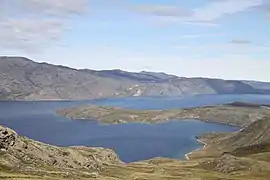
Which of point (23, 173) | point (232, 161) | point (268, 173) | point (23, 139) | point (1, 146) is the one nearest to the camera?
point (23, 173)

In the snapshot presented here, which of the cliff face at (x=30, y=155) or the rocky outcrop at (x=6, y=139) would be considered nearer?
the cliff face at (x=30, y=155)

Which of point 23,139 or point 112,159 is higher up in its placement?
point 23,139

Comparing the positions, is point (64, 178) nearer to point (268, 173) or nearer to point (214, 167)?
point (268, 173)

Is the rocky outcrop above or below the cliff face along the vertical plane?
above

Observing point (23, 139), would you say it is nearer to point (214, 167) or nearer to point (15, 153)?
point (15, 153)

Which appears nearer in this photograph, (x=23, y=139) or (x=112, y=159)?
(x=23, y=139)

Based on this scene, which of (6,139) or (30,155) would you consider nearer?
(6,139)

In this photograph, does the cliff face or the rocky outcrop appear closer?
the cliff face

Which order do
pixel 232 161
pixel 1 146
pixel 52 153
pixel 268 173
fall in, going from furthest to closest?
1. pixel 232 161
2. pixel 268 173
3. pixel 52 153
4. pixel 1 146

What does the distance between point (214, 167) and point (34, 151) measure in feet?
333

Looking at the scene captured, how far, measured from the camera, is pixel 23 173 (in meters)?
85.5

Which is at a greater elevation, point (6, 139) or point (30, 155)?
point (6, 139)

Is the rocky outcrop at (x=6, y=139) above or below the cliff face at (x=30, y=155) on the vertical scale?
above

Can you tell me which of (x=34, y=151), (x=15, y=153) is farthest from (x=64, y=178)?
(x=34, y=151)
